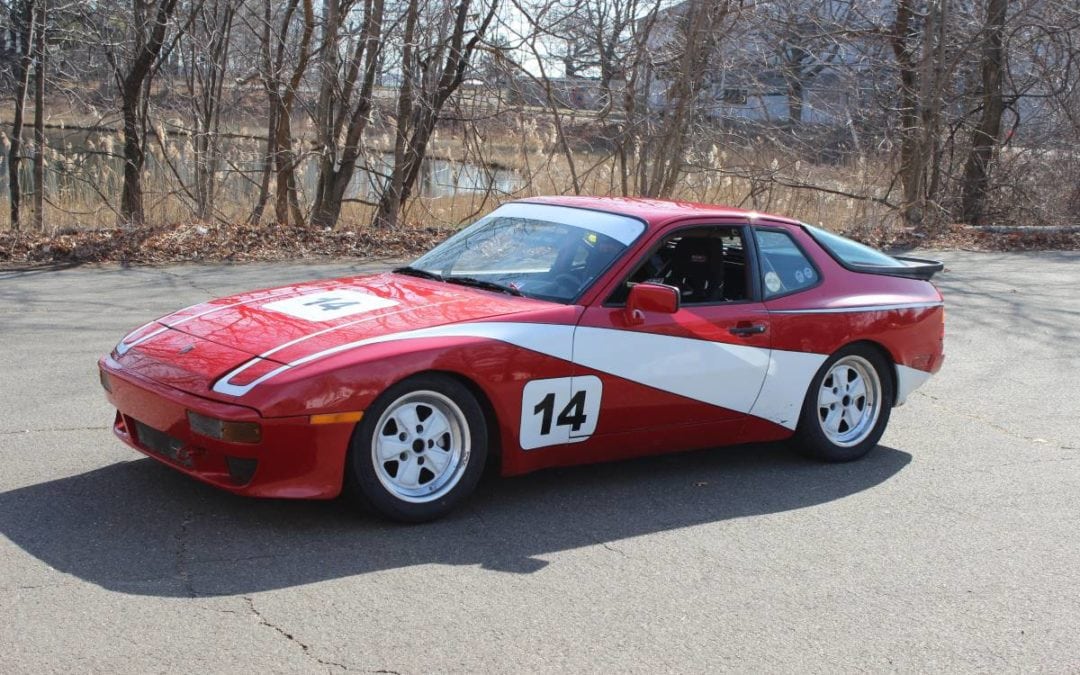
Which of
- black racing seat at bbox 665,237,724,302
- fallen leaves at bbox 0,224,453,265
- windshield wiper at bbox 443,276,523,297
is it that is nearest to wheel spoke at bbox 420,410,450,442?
windshield wiper at bbox 443,276,523,297

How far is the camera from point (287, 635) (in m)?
3.89

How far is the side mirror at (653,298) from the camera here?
5488 millimetres

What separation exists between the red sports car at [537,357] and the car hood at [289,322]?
16 mm

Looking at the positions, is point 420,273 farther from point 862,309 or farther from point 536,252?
point 862,309

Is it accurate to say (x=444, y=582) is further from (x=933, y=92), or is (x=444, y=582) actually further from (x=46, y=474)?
(x=933, y=92)

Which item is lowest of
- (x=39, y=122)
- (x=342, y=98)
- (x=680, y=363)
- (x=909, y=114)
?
(x=680, y=363)

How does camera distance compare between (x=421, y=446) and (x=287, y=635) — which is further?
(x=421, y=446)

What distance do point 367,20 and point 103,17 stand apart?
4.11 m

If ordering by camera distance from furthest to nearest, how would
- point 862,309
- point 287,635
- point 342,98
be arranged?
point 342,98, point 862,309, point 287,635

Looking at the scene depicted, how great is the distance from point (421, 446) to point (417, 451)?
0.03 meters

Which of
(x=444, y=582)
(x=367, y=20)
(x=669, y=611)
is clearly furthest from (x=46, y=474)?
(x=367, y=20)

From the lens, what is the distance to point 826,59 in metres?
20.2

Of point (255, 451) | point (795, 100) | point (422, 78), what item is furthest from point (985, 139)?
point (255, 451)

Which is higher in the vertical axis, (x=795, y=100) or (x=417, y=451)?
(x=795, y=100)
